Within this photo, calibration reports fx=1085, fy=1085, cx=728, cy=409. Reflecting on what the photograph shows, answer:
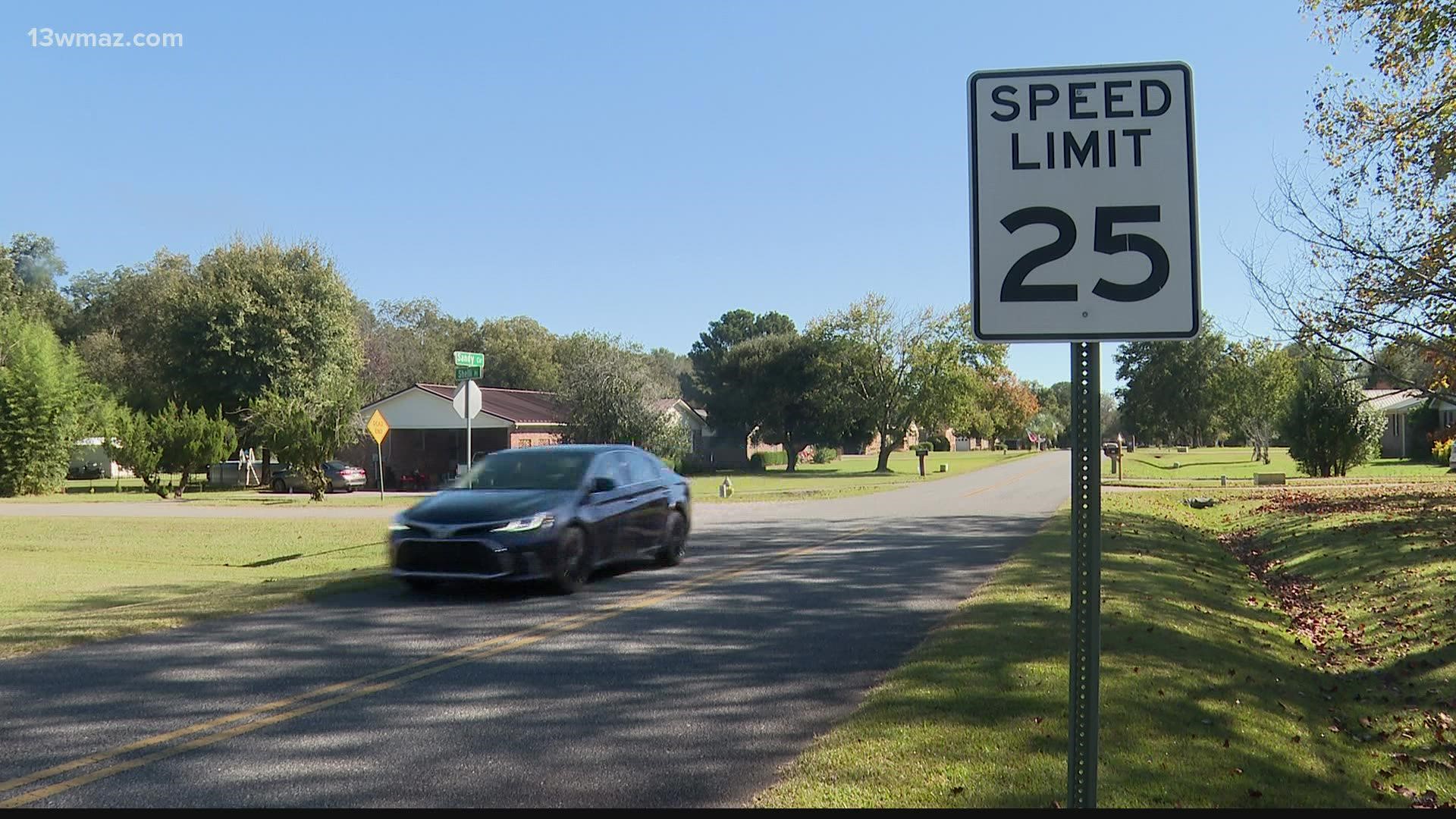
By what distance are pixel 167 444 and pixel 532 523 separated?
31594 millimetres

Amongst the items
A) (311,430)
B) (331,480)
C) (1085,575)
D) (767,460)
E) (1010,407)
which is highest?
(1010,407)

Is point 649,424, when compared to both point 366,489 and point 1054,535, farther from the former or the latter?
point 1054,535

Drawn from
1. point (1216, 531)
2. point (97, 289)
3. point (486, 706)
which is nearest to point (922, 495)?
point (1216, 531)

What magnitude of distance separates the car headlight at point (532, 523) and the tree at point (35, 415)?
111 ft

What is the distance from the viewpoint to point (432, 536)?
10820 millimetres

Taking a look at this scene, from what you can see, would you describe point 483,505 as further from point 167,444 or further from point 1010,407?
point 1010,407

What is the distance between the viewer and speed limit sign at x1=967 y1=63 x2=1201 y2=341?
10.1ft

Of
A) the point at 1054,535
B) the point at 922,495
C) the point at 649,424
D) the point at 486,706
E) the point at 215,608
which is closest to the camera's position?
the point at 486,706

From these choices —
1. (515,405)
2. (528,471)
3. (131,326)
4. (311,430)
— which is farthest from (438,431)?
(528,471)

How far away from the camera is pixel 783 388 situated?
2485 inches

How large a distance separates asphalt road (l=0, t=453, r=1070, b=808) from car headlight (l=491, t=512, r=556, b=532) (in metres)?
0.74

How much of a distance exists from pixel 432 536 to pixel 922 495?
2299 cm

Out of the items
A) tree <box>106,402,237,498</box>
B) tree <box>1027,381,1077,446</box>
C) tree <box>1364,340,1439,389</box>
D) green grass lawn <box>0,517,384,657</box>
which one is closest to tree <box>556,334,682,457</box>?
tree <box>106,402,237,498</box>

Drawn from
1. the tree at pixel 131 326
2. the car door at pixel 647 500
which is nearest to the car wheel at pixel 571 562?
the car door at pixel 647 500
